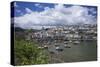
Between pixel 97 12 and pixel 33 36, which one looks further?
pixel 97 12

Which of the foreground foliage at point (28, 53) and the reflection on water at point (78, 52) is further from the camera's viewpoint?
the reflection on water at point (78, 52)

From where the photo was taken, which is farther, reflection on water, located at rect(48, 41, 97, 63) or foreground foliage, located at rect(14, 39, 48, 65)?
reflection on water, located at rect(48, 41, 97, 63)

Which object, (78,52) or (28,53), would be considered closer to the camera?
(28,53)

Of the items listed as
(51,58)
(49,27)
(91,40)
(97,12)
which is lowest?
(51,58)
